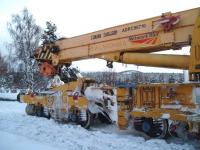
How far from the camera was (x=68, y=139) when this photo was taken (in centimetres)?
937

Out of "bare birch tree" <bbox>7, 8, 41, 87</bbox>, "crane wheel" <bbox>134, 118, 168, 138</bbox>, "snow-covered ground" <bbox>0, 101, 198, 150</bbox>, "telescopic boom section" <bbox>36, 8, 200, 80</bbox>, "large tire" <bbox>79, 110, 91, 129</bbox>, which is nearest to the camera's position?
"snow-covered ground" <bbox>0, 101, 198, 150</bbox>

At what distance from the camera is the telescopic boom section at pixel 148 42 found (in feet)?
28.7

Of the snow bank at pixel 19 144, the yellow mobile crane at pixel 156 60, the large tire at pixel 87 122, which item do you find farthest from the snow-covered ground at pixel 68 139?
the yellow mobile crane at pixel 156 60

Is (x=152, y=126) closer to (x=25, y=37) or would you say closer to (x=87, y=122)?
(x=87, y=122)

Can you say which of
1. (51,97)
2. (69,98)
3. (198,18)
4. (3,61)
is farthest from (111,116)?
(3,61)

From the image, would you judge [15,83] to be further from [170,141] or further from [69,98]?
[170,141]

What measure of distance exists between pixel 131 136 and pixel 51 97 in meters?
4.47

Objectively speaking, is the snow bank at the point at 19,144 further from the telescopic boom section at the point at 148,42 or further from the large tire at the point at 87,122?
the telescopic boom section at the point at 148,42

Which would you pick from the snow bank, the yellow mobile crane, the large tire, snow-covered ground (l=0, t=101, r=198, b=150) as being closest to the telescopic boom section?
the yellow mobile crane

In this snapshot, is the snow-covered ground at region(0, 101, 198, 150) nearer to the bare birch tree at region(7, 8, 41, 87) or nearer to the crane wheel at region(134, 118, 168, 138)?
the crane wheel at region(134, 118, 168, 138)

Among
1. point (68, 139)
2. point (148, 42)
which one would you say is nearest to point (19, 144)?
point (68, 139)

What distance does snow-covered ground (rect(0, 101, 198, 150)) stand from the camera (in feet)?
27.3

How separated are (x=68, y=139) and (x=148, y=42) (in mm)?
3195

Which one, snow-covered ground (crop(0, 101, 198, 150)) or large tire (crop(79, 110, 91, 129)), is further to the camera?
large tire (crop(79, 110, 91, 129))
